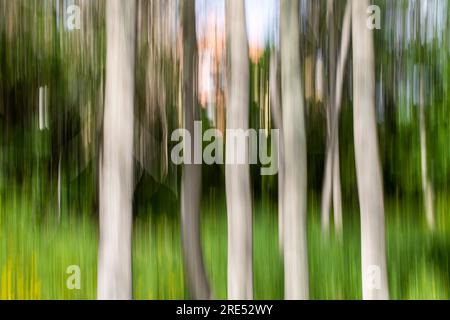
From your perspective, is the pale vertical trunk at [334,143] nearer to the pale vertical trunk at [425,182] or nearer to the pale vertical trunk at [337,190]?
the pale vertical trunk at [337,190]

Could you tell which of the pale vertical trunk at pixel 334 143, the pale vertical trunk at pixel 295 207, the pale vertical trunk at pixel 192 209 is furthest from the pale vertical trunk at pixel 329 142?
the pale vertical trunk at pixel 192 209

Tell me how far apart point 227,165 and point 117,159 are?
485 mm

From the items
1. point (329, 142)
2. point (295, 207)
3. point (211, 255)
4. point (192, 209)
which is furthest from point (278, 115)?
point (211, 255)

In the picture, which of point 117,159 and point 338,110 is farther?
point 338,110

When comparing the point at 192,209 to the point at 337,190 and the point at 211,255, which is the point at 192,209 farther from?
the point at 337,190

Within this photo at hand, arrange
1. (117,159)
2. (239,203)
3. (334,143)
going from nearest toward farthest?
(117,159), (239,203), (334,143)

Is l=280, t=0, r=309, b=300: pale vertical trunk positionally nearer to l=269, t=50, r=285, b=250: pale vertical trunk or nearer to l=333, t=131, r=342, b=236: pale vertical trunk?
l=269, t=50, r=285, b=250: pale vertical trunk

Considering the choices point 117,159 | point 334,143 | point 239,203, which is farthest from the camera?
point 334,143

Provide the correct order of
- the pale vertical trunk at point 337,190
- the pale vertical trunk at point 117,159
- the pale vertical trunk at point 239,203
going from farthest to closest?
the pale vertical trunk at point 337,190 → the pale vertical trunk at point 239,203 → the pale vertical trunk at point 117,159

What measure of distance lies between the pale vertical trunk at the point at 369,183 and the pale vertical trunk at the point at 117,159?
3.37ft

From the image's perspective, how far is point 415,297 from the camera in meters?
2.94

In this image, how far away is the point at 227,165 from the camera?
9.46ft

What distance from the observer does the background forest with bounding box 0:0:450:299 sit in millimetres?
2898

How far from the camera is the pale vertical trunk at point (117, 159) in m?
2.71
